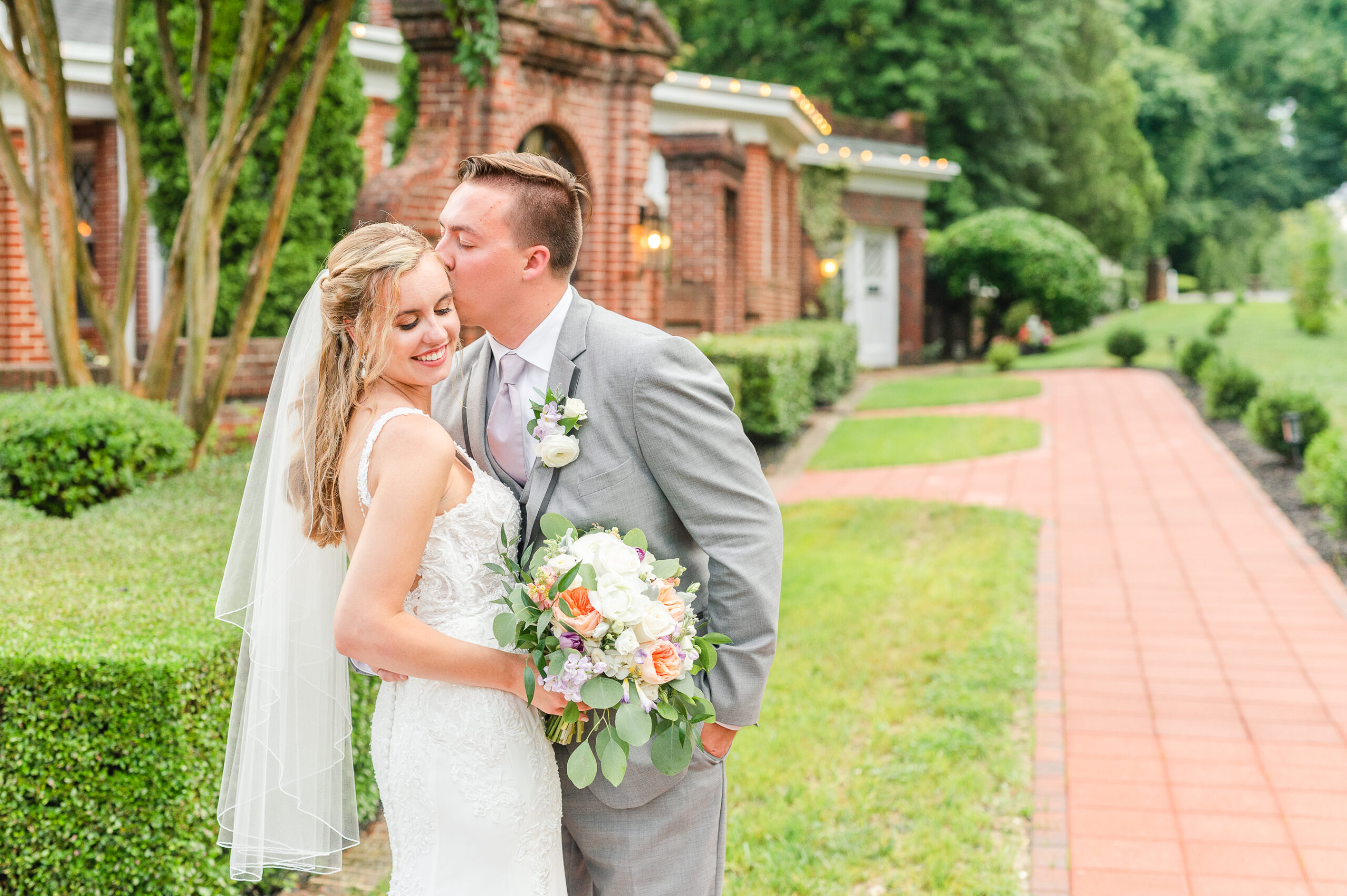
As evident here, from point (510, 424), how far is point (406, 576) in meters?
0.50

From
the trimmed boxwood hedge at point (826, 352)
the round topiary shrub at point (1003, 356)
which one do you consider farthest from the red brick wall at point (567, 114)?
the round topiary shrub at point (1003, 356)

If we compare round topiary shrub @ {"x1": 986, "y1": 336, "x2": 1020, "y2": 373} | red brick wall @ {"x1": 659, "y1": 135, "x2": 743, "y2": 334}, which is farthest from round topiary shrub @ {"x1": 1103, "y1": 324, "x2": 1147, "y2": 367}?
red brick wall @ {"x1": 659, "y1": 135, "x2": 743, "y2": 334}

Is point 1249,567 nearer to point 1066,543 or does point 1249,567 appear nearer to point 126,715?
point 1066,543

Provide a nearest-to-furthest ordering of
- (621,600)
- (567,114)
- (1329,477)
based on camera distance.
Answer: (621,600) → (1329,477) → (567,114)

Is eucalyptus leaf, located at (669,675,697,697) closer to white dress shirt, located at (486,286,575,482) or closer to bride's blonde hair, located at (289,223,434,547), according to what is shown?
white dress shirt, located at (486,286,575,482)

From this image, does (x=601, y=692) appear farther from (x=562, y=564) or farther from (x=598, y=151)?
(x=598, y=151)

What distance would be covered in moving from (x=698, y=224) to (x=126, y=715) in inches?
462

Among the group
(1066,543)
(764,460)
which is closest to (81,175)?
(764,460)

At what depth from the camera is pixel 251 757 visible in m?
2.61

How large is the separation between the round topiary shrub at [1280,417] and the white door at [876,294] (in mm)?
12220

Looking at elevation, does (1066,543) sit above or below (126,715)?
below

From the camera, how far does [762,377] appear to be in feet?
38.7

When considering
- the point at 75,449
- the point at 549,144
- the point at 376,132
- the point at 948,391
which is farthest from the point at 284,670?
the point at 948,391

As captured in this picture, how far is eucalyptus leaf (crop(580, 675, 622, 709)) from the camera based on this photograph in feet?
6.84
